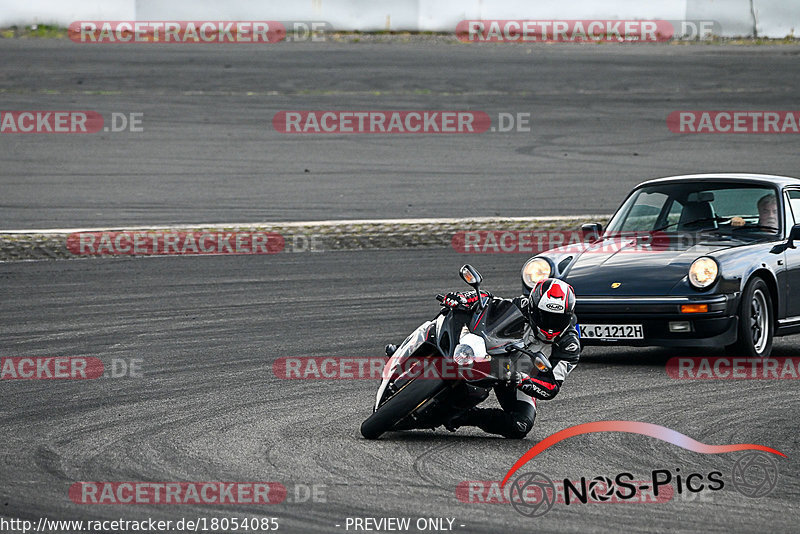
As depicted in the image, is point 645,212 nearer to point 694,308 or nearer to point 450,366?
point 694,308

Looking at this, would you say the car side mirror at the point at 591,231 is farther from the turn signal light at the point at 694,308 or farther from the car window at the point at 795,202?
the car window at the point at 795,202

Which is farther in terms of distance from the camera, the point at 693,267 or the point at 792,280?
the point at 792,280

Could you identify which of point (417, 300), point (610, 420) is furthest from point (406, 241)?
point (610, 420)

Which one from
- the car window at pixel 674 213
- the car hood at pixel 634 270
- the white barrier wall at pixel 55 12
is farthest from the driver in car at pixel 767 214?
the white barrier wall at pixel 55 12

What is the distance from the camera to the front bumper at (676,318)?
28.4ft

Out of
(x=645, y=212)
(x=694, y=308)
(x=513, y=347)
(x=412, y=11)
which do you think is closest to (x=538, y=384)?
(x=513, y=347)

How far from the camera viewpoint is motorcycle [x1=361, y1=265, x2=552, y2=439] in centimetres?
637

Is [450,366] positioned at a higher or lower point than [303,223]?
lower

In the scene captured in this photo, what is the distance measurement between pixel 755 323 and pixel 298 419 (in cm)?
368

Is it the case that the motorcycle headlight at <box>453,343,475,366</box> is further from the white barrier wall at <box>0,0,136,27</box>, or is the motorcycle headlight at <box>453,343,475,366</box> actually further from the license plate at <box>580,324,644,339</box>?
the white barrier wall at <box>0,0,136,27</box>

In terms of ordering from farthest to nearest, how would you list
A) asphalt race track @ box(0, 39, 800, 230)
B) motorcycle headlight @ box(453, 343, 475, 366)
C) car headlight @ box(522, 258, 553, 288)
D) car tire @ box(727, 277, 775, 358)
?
asphalt race track @ box(0, 39, 800, 230)
car headlight @ box(522, 258, 553, 288)
car tire @ box(727, 277, 775, 358)
motorcycle headlight @ box(453, 343, 475, 366)

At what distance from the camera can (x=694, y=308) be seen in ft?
28.5

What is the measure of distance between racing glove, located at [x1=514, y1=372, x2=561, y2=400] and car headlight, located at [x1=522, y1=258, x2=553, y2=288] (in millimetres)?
2713

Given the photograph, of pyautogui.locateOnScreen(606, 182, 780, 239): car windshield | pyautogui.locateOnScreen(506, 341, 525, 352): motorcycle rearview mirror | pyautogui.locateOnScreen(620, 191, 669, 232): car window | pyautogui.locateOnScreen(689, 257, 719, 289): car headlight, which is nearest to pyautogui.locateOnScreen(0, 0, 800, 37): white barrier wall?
pyautogui.locateOnScreen(620, 191, 669, 232): car window
